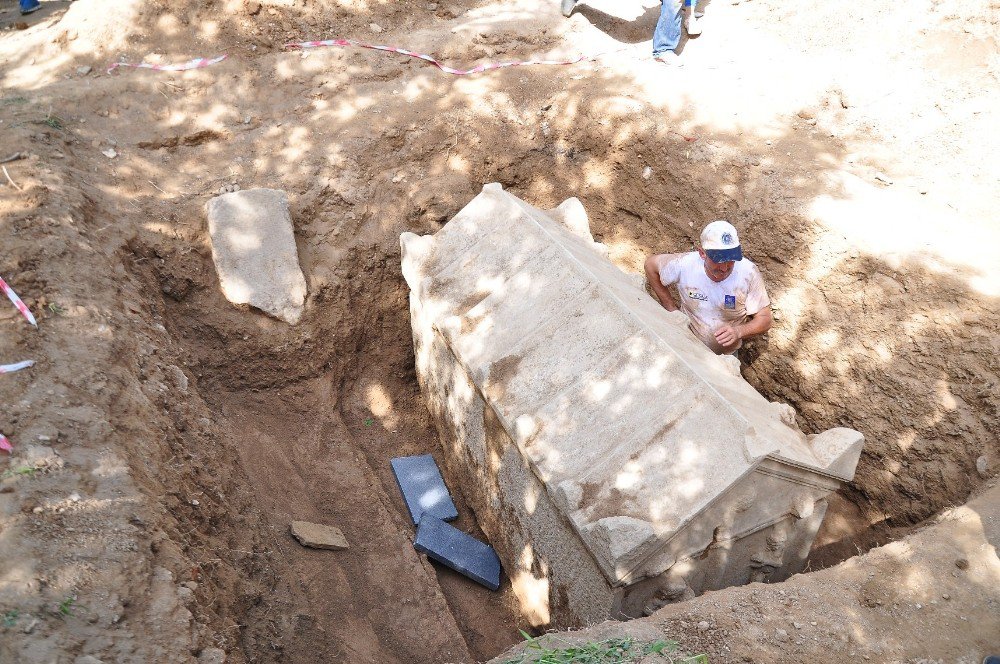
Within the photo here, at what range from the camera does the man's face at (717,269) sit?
4.39 m

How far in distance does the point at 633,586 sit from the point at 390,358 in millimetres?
3136

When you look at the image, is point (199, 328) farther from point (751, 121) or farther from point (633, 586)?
point (751, 121)

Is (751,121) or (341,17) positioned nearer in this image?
(751,121)

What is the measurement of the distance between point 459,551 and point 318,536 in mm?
933

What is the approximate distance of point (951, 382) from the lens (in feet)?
13.9

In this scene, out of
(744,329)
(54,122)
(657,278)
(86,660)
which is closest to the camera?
(86,660)

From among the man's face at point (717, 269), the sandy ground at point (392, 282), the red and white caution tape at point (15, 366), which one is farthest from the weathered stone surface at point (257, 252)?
the man's face at point (717, 269)

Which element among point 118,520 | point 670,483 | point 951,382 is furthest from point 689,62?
point 118,520

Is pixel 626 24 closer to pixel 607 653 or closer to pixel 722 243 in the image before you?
pixel 722 243

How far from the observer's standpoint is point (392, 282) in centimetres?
585

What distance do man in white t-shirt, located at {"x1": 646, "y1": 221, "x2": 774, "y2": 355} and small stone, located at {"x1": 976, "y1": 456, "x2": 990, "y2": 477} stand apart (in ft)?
4.61

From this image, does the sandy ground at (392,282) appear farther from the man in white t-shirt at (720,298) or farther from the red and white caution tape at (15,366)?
the man in white t-shirt at (720,298)

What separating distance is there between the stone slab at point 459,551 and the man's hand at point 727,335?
2.07 m

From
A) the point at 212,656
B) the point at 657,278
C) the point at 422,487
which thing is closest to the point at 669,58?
the point at 657,278
